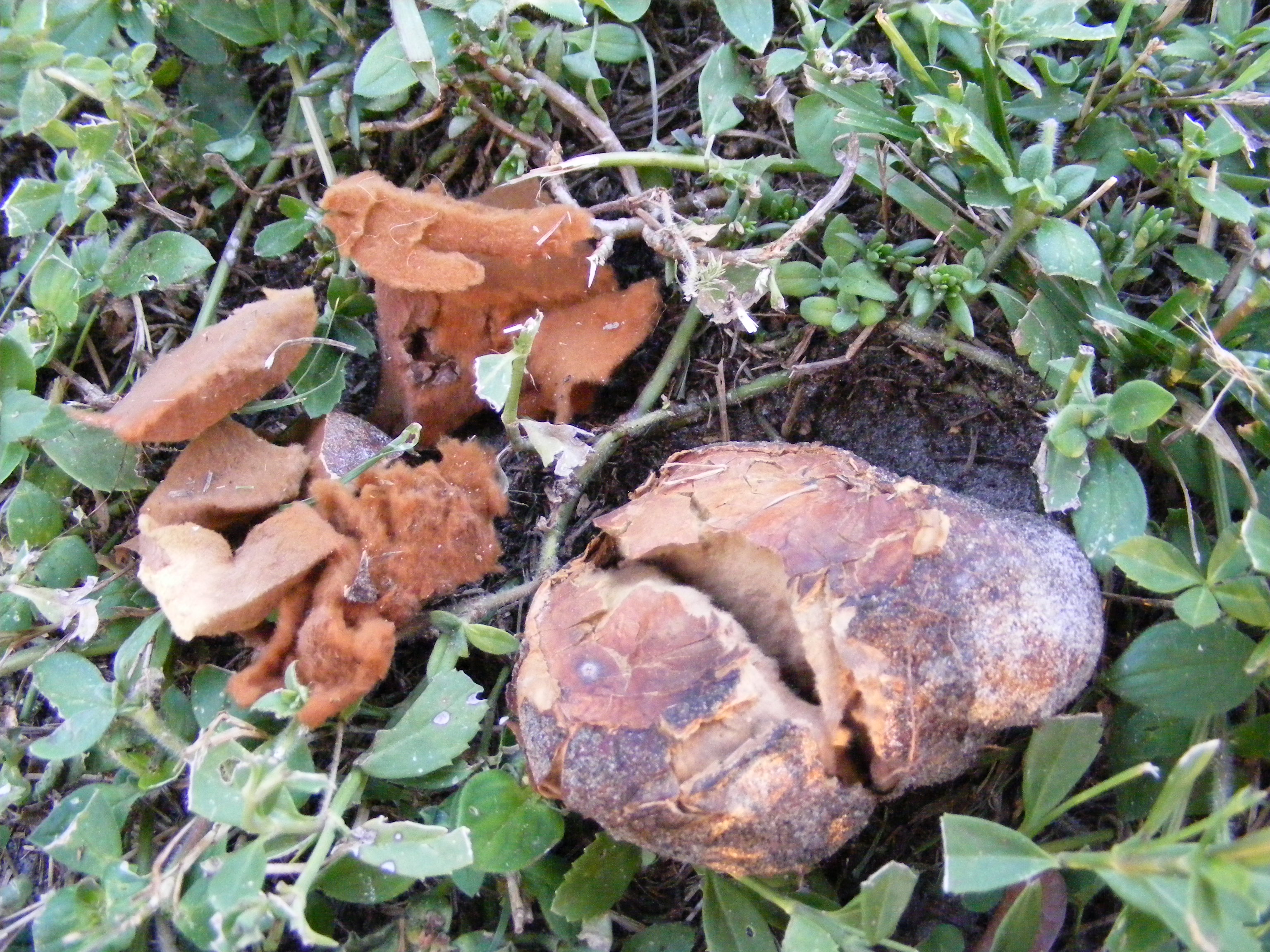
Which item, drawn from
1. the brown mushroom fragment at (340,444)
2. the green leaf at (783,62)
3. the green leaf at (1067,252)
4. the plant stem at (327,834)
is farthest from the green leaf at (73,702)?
the green leaf at (1067,252)

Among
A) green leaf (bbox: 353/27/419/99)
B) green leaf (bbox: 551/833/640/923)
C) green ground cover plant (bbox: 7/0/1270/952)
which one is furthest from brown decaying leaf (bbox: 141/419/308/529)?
green leaf (bbox: 551/833/640/923)

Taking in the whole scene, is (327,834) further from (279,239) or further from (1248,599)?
(1248,599)

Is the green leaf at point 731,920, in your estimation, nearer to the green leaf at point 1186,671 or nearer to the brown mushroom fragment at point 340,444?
the green leaf at point 1186,671

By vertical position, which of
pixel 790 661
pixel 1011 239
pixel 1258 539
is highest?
pixel 1011 239

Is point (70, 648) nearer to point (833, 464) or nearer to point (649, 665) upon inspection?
point (649, 665)

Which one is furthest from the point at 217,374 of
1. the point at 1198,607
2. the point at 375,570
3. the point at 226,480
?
the point at 1198,607

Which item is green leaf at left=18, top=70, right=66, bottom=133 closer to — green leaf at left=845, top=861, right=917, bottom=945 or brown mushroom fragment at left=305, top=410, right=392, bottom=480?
brown mushroom fragment at left=305, top=410, right=392, bottom=480
